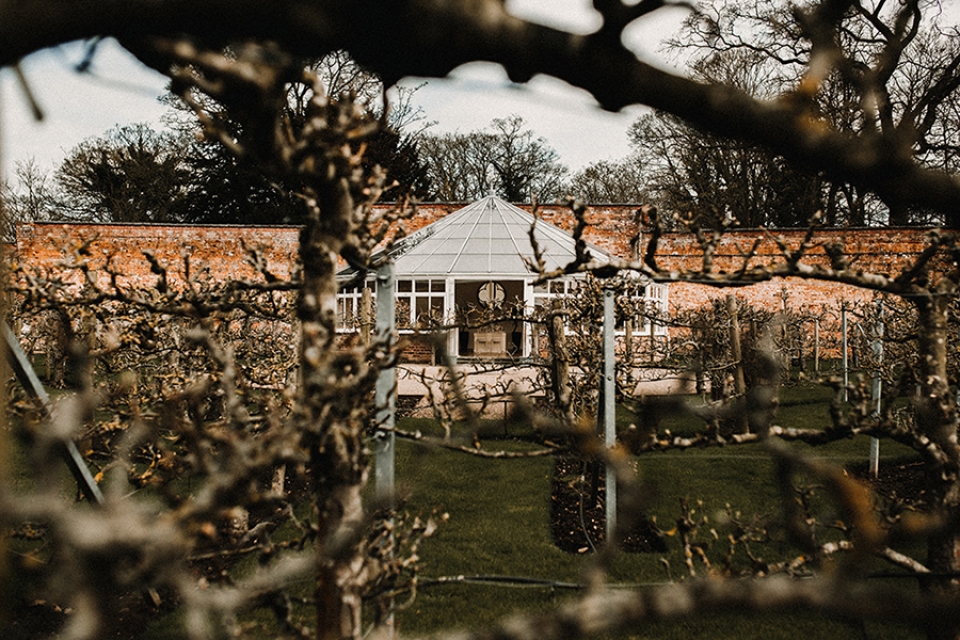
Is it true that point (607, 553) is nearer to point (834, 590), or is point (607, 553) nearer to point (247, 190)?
point (834, 590)

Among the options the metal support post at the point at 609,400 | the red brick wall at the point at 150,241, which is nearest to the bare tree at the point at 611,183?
the red brick wall at the point at 150,241

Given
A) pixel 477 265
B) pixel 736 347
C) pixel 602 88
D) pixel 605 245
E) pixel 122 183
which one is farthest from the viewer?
pixel 122 183

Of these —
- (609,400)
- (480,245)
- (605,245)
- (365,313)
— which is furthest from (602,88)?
(605,245)

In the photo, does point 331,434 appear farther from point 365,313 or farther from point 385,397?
point 365,313

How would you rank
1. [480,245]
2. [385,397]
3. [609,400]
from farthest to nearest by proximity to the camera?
[480,245] < [609,400] < [385,397]

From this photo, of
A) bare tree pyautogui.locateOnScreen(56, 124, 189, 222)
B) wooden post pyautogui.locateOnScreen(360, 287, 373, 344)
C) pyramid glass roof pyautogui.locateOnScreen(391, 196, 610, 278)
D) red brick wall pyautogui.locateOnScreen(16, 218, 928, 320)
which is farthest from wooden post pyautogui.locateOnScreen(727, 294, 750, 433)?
bare tree pyautogui.locateOnScreen(56, 124, 189, 222)

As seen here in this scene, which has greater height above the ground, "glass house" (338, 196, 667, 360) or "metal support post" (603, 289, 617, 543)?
"glass house" (338, 196, 667, 360)

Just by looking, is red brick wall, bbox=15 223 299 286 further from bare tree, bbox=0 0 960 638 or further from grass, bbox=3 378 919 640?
bare tree, bbox=0 0 960 638

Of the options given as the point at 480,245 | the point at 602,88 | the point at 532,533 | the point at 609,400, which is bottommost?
the point at 532,533

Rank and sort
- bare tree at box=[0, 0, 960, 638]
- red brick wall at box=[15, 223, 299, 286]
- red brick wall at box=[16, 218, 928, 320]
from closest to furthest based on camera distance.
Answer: bare tree at box=[0, 0, 960, 638]
red brick wall at box=[16, 218, 928, 320]
red brick wall at box=[15, 223, 299, 286]

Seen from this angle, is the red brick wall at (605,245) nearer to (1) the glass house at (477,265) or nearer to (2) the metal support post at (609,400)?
(1) the glass house at (477,265)

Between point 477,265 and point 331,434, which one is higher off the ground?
point 477,265

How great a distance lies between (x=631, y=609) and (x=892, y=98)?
76.5 ft

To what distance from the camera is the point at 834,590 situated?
803 mm
